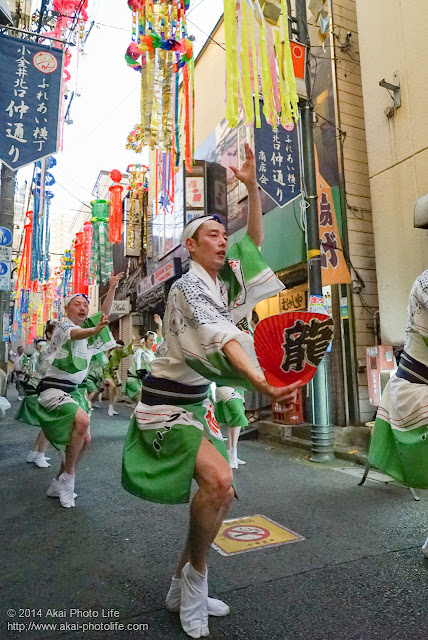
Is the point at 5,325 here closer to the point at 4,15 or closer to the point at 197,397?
the point at 4,15

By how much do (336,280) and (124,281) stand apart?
613 inches

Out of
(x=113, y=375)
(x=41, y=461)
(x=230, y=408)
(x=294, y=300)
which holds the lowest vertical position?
(x=41, y=461)

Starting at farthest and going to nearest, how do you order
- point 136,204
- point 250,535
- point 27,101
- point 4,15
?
point 136,204 < point 4,15 < point 27,101 < point 250,535

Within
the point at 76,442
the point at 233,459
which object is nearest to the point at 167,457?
the point at 76,442

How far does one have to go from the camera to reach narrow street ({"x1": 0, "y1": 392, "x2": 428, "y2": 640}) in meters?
2.24

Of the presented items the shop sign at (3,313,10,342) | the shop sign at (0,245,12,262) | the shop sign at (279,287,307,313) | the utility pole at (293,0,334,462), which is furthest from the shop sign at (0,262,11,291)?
the utility pole at (293,0,334,462)

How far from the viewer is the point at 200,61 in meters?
14.0

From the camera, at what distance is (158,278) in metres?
14.6

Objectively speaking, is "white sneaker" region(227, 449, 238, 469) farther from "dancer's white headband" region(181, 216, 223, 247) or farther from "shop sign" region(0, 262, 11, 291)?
"shop sign" region(0, 262, 11, 291)

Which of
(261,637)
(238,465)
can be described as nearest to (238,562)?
(261,637)

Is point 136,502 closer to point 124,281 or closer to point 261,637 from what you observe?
point 261,637

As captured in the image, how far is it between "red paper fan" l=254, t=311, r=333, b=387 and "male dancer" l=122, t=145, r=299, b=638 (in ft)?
0.29

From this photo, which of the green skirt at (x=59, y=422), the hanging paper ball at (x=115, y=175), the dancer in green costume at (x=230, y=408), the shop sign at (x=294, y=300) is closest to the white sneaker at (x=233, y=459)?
the dancer in green costume at (x=230, y=408)

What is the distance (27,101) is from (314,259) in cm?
472
